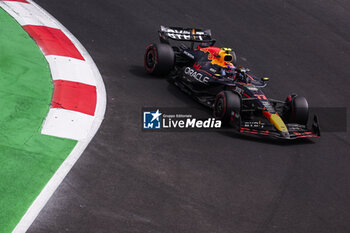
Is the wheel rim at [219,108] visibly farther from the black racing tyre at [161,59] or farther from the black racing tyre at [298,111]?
the black racing tyre at [161,59]

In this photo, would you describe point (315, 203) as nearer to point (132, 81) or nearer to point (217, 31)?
point (132, 81)

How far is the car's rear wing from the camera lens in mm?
11438

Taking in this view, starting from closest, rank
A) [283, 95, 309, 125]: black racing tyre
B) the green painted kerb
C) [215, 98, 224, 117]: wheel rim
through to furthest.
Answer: the green painted kerb
[215, 98, 224, 117]: wheel rim
[283, 95, 309, 125]: black racing tyre

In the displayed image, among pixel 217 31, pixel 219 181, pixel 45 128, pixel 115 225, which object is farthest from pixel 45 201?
pixel 217 31

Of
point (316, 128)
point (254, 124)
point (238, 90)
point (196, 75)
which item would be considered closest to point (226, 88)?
point (238, 90)

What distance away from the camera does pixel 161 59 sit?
422 inches

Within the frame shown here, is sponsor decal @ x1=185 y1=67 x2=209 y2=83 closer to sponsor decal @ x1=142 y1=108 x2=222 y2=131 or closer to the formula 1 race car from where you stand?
the formula 1 race car

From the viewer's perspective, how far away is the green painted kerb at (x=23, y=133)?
6137 millimetres

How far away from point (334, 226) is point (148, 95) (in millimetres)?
4372

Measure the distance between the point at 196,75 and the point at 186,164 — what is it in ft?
10.6

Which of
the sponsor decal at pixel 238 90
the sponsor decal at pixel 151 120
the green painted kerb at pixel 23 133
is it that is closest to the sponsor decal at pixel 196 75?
the sponsor decal at pixel 238 90

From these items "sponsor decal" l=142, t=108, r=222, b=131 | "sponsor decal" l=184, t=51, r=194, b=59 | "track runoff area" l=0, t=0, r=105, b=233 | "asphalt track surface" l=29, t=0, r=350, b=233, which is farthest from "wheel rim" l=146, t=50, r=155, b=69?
"sponsor decal" l=142, t=108, r=222, b=131

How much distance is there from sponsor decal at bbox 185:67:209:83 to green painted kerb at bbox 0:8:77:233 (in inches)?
104

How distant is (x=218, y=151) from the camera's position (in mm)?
8156
